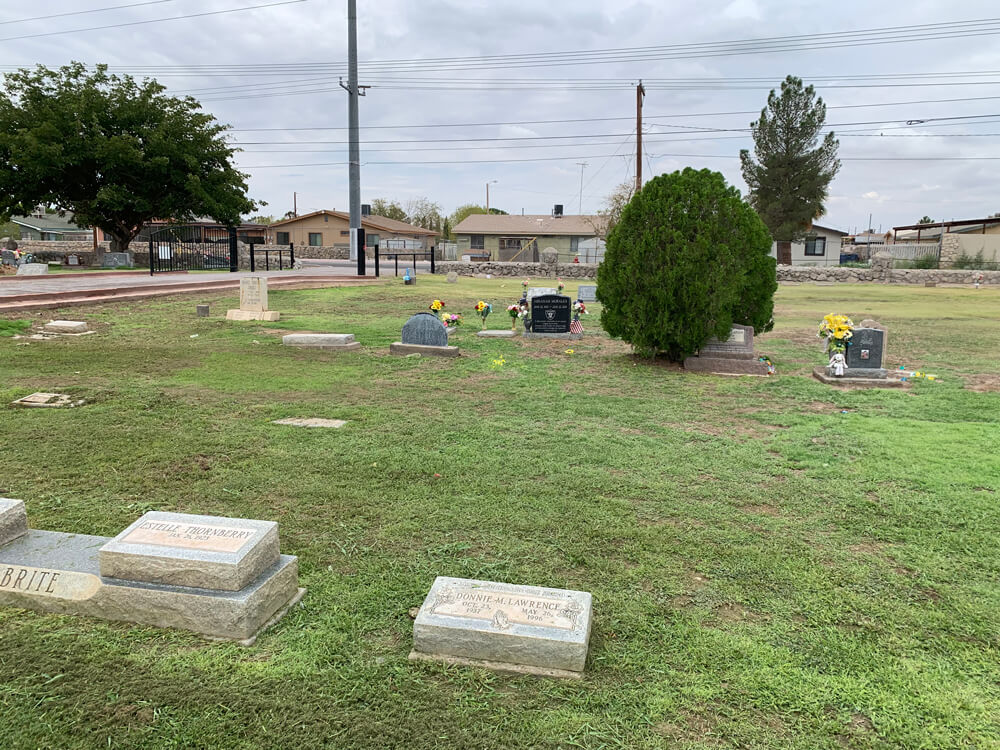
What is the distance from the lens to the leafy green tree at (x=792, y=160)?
41406 millimetres

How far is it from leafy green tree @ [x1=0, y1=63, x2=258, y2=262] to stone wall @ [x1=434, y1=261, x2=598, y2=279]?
11.1 m

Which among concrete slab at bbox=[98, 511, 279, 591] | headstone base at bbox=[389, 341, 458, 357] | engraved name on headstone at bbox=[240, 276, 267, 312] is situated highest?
engraved name on headstone at bbox=[240, 276, 267, 312]

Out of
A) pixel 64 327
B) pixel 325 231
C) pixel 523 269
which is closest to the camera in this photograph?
pixel 64 327

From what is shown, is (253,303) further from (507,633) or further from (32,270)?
(32,270)

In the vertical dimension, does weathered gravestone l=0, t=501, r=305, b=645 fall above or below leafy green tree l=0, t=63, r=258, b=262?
below

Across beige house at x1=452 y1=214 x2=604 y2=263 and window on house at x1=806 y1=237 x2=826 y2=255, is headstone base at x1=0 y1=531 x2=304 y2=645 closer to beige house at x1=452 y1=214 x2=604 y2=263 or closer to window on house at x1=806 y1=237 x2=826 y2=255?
beige house at x1=452 y1=214 x2=604 y2=263

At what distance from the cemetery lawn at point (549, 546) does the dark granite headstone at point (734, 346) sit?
3.34 feet

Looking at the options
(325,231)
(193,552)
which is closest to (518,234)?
(325,231)

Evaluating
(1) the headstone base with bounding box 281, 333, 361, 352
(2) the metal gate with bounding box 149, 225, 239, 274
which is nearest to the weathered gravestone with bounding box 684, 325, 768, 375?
(1) the headstone base with bounding box 281, 333, 361, 352

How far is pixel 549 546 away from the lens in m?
3.85

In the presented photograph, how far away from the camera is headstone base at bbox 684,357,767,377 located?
960 cm

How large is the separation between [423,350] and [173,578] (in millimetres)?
7626

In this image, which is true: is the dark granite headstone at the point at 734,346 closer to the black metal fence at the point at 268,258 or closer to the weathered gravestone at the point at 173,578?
the weathered gravestone at the point at 173,578

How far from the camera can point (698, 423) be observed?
680 cm
